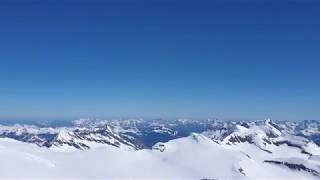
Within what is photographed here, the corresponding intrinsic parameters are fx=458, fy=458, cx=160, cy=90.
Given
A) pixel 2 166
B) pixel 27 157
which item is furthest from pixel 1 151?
pixel 2 166

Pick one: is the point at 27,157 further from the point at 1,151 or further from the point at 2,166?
the point at 2,166

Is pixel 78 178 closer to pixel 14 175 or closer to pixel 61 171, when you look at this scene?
pixel 61 171

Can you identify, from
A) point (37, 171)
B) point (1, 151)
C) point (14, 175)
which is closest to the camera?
point (14, 175)

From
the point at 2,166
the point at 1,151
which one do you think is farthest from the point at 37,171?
the point at 1,151

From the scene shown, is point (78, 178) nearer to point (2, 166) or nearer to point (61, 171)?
point (61, 171)

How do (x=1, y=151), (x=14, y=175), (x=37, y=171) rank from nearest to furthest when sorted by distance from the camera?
(x=14, y=175)
(x=37, y=171)
(x=1, y=151)

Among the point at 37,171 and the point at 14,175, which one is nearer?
the point at 14,175

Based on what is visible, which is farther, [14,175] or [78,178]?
[78,178]
